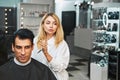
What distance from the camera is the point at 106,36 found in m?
5.15

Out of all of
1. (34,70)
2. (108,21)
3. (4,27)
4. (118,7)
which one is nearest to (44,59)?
(34,70)

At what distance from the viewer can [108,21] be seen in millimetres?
5184

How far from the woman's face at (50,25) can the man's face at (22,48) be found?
0.40 metres

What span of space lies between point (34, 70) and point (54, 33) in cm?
48

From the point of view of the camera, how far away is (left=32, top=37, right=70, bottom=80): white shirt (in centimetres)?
191

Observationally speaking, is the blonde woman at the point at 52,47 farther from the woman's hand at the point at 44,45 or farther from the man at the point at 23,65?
the man at the point at 23,65

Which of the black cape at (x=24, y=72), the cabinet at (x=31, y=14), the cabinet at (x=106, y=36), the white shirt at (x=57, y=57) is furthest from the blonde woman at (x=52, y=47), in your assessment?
the cabinet at (x=31, y=14)

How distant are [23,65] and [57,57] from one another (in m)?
0.41

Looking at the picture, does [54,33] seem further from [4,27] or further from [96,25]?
[4,27]

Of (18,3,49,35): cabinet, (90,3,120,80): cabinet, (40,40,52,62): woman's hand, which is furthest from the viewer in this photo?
(18,3,49,35): cabinet

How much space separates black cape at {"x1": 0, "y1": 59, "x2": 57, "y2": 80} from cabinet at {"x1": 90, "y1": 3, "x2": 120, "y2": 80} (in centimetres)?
355

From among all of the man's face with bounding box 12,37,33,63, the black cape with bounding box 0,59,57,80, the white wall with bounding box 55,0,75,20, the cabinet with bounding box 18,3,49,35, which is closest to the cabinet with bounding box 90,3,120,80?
the cabinet with bounding box 18,3,49,35

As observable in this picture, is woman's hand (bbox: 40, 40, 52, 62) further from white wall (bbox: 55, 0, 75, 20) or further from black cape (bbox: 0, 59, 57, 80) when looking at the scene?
white wall (bbox: 55, 0, 75, 20)

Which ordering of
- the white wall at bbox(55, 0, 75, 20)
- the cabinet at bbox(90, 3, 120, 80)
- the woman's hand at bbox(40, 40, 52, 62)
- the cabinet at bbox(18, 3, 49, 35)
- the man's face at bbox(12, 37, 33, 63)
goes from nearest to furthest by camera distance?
the man's face at bbox(12, 37, 33, 63), the woman's hand at bbox(40, 40, 52, 62), the cabinet at bbox(90, 3, 120, 80), the cabinet at bbox(18, 3, 49, 35), the white wall at bbox(55, 0, 75, 20)
